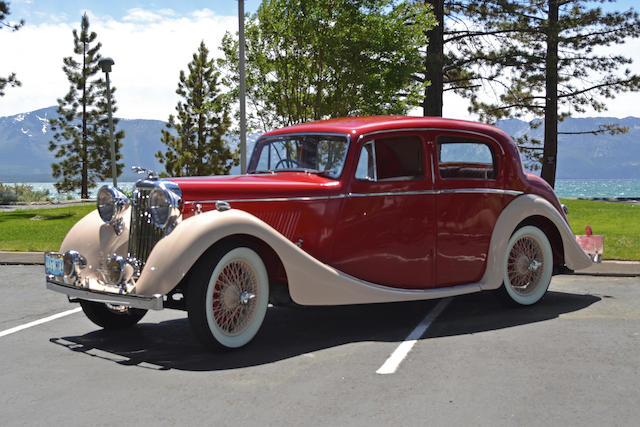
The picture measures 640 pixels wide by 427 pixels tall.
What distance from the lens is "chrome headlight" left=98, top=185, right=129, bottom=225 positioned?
18.1 ft

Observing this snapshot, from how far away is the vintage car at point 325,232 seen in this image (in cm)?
481

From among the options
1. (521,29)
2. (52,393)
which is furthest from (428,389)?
(521,29)

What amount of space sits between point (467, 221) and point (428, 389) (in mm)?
2436

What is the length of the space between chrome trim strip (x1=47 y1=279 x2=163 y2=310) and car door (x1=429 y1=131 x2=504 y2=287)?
8.52 ft

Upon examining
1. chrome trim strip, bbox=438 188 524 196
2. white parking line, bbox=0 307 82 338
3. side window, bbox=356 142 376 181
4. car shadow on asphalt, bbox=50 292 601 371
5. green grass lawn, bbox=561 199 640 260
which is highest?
side window, bbox=356 142 376 181

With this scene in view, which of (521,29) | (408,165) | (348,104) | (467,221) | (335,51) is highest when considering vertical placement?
(521,29)

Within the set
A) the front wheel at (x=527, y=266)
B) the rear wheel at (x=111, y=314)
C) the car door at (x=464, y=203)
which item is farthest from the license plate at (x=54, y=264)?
the front wheel at (x=527, y=266)

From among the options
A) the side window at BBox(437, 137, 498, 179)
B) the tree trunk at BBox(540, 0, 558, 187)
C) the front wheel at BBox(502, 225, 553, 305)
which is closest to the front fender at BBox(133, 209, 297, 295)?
the side window at BBox(437, 137, 498, 179)

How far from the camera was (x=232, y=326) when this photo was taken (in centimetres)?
497

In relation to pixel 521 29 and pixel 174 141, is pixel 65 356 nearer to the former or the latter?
pixel 521 29

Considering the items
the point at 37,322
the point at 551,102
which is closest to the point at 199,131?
the point at 551,102

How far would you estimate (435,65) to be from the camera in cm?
1906

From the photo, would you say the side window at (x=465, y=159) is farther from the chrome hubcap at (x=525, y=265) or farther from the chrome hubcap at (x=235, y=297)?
the chrome hubcap at (x=235, y=297)

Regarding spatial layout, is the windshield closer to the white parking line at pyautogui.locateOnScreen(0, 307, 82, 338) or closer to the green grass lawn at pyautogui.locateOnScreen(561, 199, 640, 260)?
the white parking line at pyautogui.locateOnScreen(0, 307, 82, 338)
